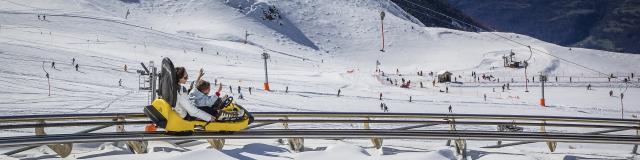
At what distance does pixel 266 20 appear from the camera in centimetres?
12488

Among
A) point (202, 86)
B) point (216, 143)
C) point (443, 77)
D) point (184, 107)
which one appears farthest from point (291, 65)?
point (184, 107)

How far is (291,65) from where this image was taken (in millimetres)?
86000

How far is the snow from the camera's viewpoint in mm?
11281

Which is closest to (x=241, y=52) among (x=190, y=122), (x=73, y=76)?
(x=73, y=76)

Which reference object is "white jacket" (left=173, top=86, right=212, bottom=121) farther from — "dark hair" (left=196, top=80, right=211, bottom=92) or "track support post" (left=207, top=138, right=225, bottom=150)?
"track support post" (left=207, top=138, right=225, bottom=150)

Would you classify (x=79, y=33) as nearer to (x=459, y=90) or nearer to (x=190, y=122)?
(x=459, y=90)

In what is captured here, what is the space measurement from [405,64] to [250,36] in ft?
94.5

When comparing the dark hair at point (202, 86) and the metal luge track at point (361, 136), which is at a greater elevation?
the dark hair at point (202, 86)

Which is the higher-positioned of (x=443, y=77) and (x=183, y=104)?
(x=443, y=77)

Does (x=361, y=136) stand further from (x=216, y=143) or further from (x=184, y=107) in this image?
(x=184, y=107)

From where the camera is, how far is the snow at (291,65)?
1128 cm

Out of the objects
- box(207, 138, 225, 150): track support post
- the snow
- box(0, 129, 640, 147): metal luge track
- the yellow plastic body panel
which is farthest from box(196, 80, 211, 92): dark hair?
the snow

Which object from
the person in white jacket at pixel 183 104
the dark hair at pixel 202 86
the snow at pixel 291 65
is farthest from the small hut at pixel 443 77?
the person in white jacket at pixel 183 104

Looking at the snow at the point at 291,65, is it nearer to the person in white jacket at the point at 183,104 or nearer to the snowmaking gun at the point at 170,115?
the snowmaking gun at the point at 170,115
